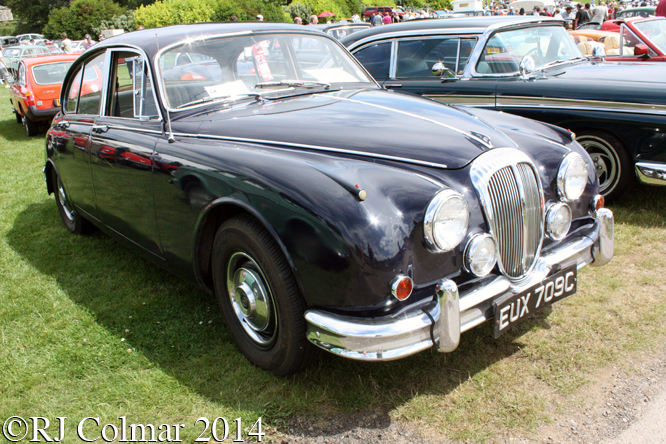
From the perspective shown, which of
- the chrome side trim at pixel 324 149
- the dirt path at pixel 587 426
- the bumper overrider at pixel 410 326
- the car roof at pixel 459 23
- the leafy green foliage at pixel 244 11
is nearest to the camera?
the bumper overrider at pixel 410 326

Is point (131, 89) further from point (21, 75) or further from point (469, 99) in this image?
point (21, 75)

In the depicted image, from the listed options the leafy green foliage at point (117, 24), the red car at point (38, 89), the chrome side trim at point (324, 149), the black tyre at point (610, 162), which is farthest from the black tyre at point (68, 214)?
the leafy green foliage at point (117, 24)

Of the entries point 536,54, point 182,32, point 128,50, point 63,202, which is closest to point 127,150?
point 128,50

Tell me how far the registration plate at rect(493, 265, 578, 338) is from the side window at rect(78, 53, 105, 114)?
3.18 metres

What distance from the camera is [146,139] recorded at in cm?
324

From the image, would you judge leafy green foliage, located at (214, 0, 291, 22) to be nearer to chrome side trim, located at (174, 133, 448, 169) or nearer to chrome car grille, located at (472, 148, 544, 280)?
chrome side trim, located at (174, 133, 448, 169)

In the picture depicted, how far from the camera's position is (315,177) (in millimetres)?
2340

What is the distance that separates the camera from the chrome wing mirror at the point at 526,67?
16.9 ft

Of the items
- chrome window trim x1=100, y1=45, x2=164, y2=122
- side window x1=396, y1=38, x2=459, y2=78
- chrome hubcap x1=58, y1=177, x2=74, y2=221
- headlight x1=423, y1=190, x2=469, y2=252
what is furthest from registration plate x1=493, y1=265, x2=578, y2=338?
chrome hubcap x1=58, y1=177, x2=74, y2=221

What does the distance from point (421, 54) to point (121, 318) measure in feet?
13.3

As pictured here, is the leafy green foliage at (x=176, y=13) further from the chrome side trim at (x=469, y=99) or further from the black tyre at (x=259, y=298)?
the black tyre at (x=259, y=298)

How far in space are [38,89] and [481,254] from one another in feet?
34.8

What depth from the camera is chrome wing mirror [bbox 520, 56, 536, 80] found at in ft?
16.9

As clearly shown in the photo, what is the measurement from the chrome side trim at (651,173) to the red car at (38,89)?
9.47 m
